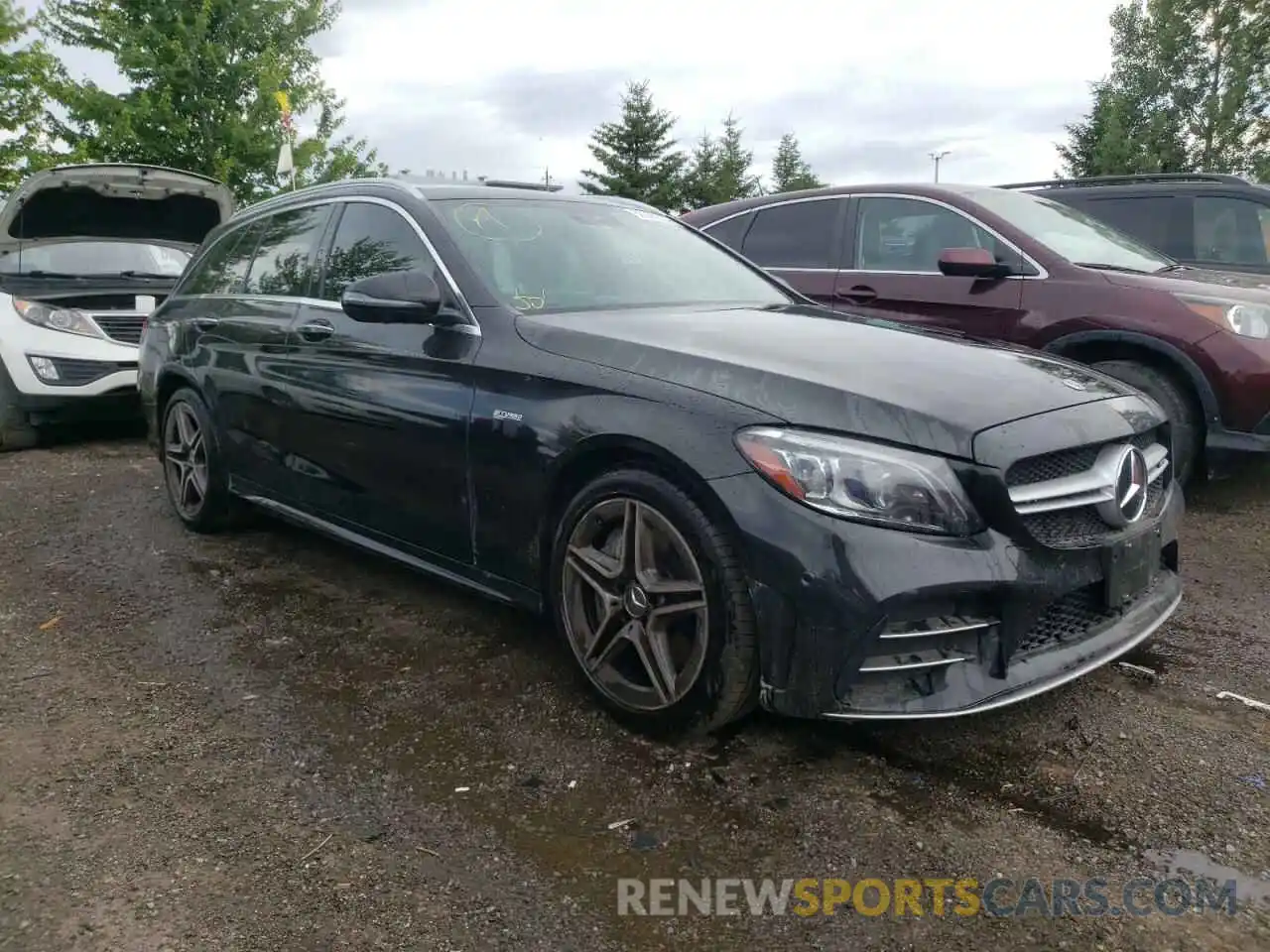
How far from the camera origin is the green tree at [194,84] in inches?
622

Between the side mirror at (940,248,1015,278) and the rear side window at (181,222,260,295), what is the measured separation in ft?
11.6

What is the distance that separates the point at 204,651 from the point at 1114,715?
303 centimetres

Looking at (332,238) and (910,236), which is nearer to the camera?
(332,238)

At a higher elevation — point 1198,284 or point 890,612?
point 1198,284

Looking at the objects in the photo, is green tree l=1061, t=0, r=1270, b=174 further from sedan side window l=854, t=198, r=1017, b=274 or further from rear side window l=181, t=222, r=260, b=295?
rear side window l=181, t=222, r=260, b=295

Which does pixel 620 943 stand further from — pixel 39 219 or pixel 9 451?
pixel 39 219

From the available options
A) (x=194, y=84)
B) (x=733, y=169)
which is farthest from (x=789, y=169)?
(x=194, y=84)

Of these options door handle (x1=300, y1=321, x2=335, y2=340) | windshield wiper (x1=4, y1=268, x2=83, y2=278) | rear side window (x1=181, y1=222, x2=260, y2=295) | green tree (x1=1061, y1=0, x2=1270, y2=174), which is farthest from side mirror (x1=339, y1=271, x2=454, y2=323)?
green tree (x1=1061, y1=0, x2=1270, y2=174)

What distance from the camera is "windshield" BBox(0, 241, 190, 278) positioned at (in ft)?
24.3

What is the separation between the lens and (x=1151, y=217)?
7.36 metres

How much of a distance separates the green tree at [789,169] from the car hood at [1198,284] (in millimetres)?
44264

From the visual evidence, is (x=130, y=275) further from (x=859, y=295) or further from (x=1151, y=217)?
(x=1151, y=217)

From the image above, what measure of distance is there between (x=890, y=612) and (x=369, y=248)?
2548 millimetres

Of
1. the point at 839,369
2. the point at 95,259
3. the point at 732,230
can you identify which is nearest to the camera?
the point at 839,369
